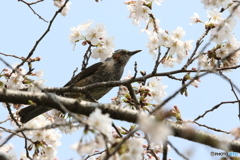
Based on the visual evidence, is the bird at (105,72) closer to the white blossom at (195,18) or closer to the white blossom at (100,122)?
the white blossom at (195,18)

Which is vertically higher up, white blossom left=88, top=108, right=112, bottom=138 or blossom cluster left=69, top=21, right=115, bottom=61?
blossom cluster left=69, top=21, right=115, bottom=61

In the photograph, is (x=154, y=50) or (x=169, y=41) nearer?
(x=169, y=41)

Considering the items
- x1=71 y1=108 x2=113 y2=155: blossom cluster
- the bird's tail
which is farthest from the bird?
x1=71 y1=108 x2=113 y2=155: blossom cluster

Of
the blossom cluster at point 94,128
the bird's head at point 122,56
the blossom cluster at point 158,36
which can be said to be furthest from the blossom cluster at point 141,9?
the blossom cluster at point 94,128

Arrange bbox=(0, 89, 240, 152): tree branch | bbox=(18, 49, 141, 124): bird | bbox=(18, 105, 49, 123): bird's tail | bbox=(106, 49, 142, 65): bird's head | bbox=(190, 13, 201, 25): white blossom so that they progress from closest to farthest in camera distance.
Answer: bbox=(0, 89, 240, 152): tree branch → bbox=(190, 13, 201, 25): white blossom → bbox=(18, 105, 49, 123): bird's tail → bbox=(18, 49, 141, 124): bird → bbox=(106, 49, 142, 65): bird's head

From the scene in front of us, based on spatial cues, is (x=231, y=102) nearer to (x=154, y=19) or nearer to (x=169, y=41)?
(x=169, y=41)

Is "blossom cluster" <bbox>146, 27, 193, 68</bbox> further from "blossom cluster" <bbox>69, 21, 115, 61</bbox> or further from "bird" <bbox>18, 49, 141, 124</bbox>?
"bird" <bbox>18, 49, 141, 124</bbox>

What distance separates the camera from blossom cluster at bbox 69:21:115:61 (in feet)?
11.9

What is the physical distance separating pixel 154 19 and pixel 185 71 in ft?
3.14

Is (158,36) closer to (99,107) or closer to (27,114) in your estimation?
(99,107)

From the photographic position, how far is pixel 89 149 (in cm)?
209

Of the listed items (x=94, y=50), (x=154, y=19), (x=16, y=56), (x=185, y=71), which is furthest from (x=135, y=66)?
(x=16, y=56)

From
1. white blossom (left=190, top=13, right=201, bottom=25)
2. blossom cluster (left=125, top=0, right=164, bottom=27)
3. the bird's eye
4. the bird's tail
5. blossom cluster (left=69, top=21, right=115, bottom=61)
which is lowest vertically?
the bird's tail

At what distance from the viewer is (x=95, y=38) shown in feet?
11.9
